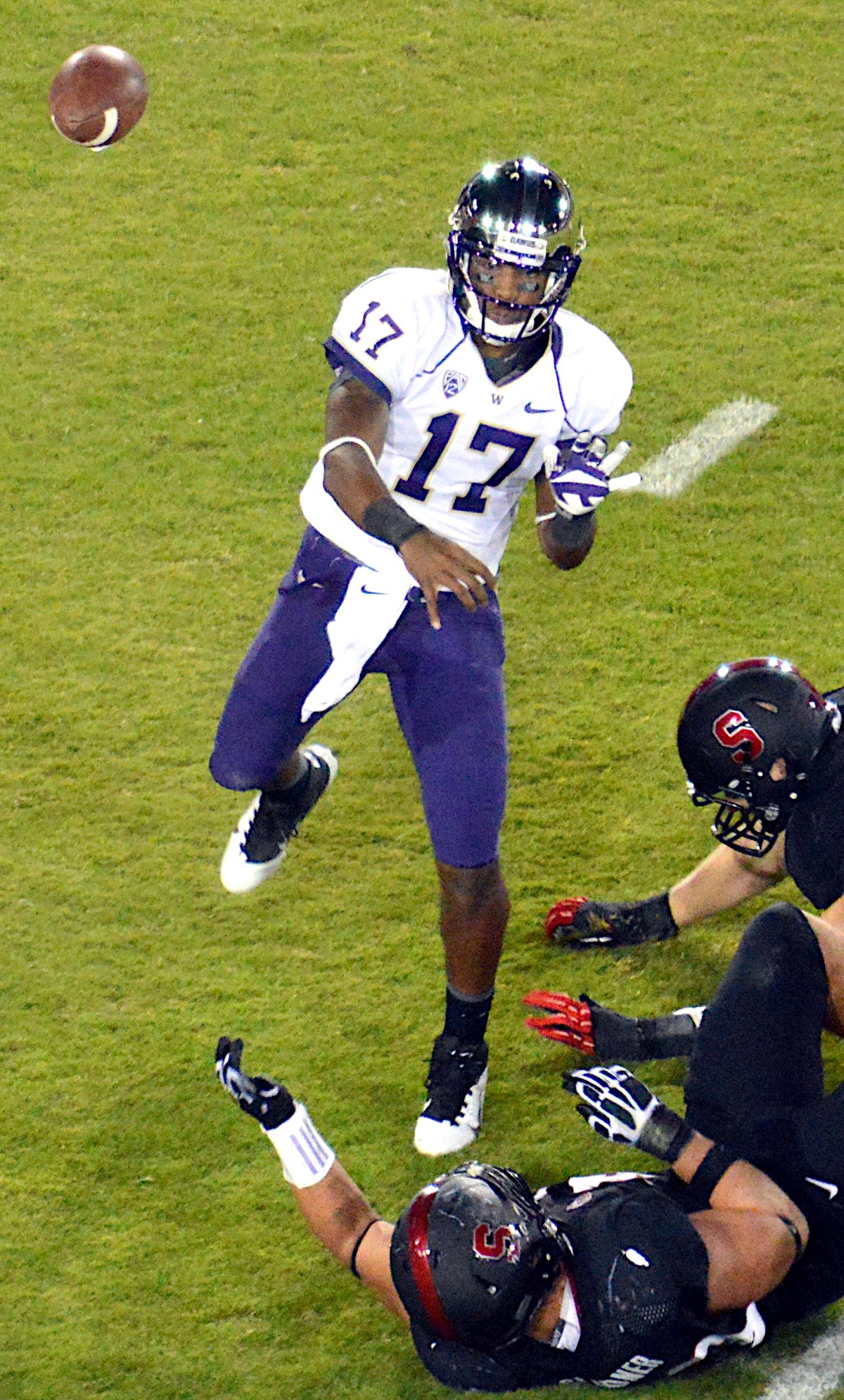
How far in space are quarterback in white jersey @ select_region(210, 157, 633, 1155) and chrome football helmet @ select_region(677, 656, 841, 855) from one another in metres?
0.52

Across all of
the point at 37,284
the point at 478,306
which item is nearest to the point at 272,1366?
the point at 478,306

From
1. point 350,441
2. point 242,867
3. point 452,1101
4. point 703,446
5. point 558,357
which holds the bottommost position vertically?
point 452,1101

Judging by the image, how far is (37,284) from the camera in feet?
22.5

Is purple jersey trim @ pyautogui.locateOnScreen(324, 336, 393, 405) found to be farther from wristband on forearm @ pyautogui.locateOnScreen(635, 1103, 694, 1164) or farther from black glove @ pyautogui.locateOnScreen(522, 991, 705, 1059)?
wristband on forearm @ pyautogui.locateOnScreen(635, 1103, 694, 1164)

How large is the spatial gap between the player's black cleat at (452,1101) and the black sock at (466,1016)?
0.05 feet

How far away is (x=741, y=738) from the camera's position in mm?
3656

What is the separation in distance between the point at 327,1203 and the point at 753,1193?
866 mm

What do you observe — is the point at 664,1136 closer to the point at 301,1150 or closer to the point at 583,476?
the point at 301,1150

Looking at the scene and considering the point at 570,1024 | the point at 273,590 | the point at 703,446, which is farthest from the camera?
the point at 703,446

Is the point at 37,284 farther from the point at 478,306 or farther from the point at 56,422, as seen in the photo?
the point at 478,306

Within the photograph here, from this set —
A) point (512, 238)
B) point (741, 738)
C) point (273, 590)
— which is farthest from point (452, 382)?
point (273, 590)

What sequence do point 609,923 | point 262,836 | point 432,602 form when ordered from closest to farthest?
1. point 432,602
2. point 609,923
3. point 262,836

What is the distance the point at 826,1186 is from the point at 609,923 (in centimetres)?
114

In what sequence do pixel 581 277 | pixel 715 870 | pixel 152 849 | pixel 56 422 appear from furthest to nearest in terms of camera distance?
pixel 581 277 → pixel 56 422 → pixel 152 849 → pixel 715 870
